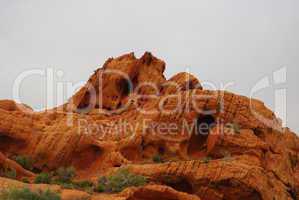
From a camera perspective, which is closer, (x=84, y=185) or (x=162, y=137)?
(x=84, y=185)

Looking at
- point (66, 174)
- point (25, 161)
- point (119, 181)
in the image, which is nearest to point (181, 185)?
point (119, 181)

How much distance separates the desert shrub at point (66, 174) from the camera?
3199cm

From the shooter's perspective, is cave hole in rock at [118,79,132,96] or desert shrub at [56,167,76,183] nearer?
desert shrub at [56,167,76,183]

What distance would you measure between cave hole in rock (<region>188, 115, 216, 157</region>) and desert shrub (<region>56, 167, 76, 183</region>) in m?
8.96

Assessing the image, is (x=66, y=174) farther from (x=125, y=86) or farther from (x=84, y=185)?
(x=125, y=86)

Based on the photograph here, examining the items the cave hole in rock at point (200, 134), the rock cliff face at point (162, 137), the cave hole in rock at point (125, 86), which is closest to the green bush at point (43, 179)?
the rock cliff face at point (162, 137)

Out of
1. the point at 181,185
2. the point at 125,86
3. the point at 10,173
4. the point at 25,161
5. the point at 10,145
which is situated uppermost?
the point at 125,86

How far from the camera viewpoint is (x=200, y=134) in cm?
3812

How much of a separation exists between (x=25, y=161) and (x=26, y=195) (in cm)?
1005

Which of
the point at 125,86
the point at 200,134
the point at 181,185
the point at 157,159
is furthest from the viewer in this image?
the point at 125,86

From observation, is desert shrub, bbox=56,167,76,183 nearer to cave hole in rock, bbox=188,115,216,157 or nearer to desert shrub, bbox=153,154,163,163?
desert shrub, bbox=153,154,163,163

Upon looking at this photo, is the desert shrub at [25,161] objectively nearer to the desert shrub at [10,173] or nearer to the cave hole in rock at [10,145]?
the cave hole in rock at [10,145]

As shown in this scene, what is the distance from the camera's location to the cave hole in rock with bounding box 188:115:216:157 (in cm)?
3791

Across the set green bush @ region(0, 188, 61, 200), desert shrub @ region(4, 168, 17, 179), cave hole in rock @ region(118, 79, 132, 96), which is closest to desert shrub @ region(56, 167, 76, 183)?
desert shrub @ region(4, 168, 17, 179)
